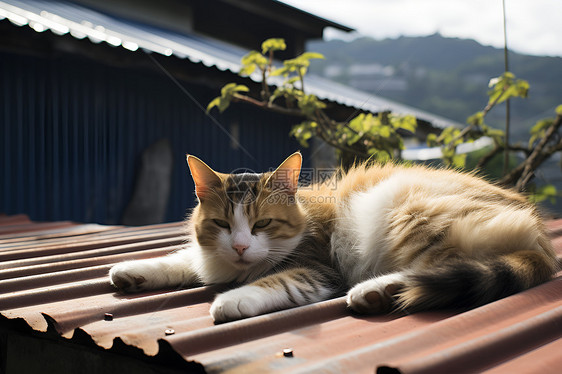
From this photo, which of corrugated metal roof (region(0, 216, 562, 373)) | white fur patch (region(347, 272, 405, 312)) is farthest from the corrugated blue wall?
white fur patch (region(347, 272, 405, 312))

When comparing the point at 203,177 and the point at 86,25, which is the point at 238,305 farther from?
the point at 86,25

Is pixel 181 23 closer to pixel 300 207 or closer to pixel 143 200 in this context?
pixel 143 200

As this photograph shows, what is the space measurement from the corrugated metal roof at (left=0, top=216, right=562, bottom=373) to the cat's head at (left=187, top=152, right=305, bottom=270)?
216 millimetres

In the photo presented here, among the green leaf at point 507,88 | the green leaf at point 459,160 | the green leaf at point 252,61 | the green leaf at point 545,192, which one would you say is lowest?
the green leaf at point 545,192

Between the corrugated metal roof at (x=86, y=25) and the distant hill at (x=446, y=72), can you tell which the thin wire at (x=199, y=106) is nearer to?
the corrugated metal roof at (x=86, y=25)

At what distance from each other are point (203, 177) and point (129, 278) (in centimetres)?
55

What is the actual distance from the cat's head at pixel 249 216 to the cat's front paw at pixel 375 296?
529 mm

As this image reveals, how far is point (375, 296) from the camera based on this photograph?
5.24 ft

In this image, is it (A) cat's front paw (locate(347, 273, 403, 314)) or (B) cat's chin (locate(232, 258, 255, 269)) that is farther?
(B) cat's chin (locate(232, 258, 255, 269))

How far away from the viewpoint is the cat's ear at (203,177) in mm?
2170

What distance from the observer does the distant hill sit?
2873cm

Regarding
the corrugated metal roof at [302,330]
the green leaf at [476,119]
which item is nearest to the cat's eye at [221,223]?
the corrugated metal roof at [302,330]

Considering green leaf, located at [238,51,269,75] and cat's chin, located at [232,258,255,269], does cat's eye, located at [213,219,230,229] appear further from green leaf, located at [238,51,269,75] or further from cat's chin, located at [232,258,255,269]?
green leaf, located at [238,51,269,75]

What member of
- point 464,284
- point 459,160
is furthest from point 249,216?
point 459,160
